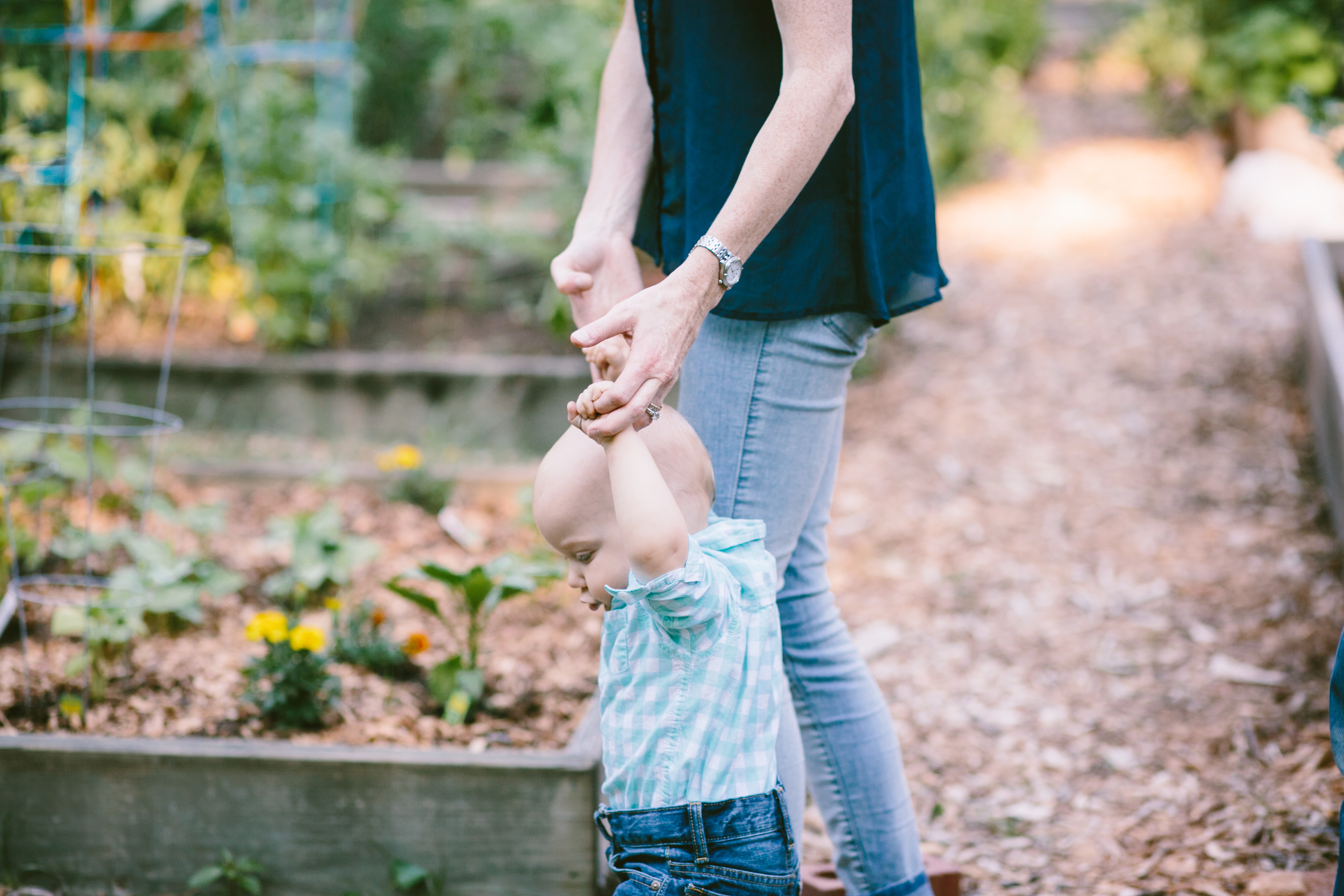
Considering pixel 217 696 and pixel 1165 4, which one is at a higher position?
pixel 1165 4

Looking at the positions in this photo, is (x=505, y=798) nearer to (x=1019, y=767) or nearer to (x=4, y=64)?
(x=1019, y=767)

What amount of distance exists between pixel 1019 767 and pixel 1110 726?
0.84ft

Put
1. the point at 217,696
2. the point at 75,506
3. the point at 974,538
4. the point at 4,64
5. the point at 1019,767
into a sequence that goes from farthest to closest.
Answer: the point at 4,64, the point at 974,538, the point at 75,506, the point at 1019,767, the point at 217,696

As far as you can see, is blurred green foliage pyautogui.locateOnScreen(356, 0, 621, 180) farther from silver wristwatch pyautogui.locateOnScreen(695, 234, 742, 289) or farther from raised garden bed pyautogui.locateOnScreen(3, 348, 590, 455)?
silver wristwatch pyautogui.locateOnScreen(695, 234, 742, 289)

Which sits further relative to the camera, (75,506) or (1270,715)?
(75,506)

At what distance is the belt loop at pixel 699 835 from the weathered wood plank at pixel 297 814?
1.65 ft

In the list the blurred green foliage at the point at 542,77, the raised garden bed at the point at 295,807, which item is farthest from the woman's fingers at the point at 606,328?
the blurred green foliage at the point at 542,77

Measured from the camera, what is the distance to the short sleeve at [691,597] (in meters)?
1.16

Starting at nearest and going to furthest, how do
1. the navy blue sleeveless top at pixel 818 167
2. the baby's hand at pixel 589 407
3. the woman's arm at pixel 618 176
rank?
1. the baby's hand at pixel 589 407
2. the navy blue sleeveless top at pixel 818 167
3. the woman's arm at pixel 618 176

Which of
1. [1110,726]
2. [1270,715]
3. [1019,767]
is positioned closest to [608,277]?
[1019,767]

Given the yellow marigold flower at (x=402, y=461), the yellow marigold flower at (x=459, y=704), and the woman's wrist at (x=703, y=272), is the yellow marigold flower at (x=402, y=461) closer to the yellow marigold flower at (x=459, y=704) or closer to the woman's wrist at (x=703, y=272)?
the yellow marigold flower at (x=459, y=704)

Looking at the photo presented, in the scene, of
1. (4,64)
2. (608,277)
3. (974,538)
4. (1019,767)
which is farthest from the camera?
(4,64)

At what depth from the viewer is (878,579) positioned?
313cm

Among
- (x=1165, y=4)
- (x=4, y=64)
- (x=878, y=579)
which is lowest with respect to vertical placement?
(x=878, y=579)
